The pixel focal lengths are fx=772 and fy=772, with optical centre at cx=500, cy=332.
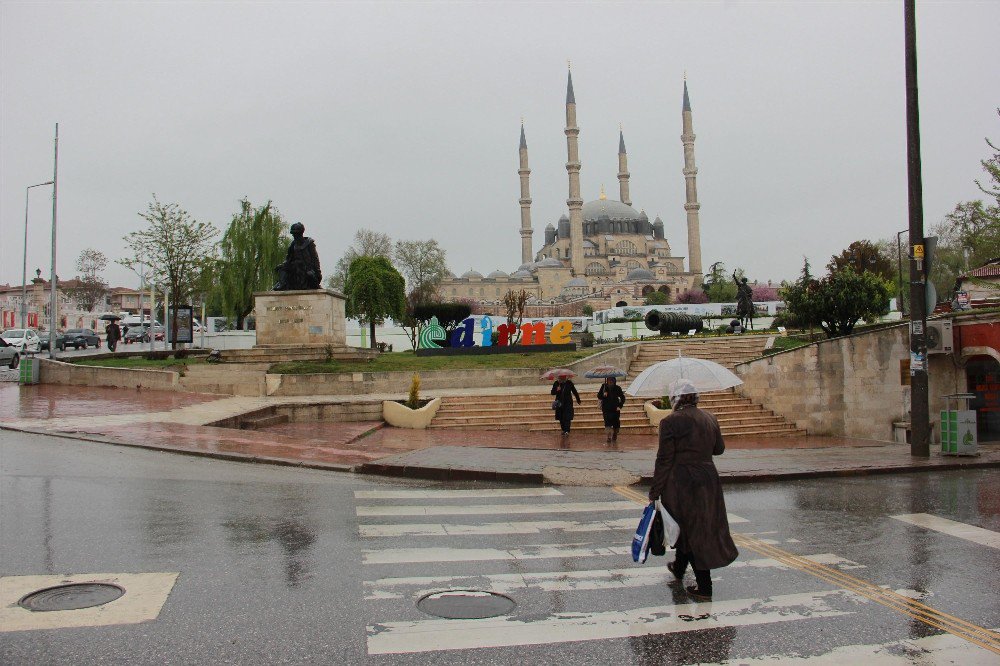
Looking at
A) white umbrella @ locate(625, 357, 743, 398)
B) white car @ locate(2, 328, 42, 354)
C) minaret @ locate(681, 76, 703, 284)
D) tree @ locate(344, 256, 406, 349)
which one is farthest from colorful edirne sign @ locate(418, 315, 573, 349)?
minaret @ locate(681, 76, 703, 284)

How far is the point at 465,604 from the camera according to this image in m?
5.16

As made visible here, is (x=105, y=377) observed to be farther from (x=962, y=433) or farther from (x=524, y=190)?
(x=524, y=190)

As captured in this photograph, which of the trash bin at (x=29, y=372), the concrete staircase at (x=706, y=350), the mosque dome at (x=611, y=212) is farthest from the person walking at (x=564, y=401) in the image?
the mosque dome at (x=611, y=212)

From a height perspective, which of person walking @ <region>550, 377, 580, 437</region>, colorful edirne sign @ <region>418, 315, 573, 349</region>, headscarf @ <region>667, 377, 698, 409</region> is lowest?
person walking @ <region>550, 377, 580, 437</region>

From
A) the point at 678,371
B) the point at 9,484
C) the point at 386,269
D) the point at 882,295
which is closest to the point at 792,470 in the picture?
the point at 678,371

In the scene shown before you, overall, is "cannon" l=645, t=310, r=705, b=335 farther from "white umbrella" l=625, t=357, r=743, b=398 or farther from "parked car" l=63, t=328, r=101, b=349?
"parked car" l=63, t=328, r=101, b=349

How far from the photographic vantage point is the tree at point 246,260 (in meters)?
43.2

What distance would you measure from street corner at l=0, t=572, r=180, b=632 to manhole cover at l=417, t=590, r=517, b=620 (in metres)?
1.72

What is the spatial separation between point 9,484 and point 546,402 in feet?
41.4

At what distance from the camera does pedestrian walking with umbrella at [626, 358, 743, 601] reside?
537 cm

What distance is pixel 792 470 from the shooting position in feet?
37.2

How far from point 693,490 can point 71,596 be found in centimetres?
426

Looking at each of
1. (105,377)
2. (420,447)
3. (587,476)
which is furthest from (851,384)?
(105,377)

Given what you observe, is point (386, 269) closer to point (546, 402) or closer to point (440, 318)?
point (440, 318)
